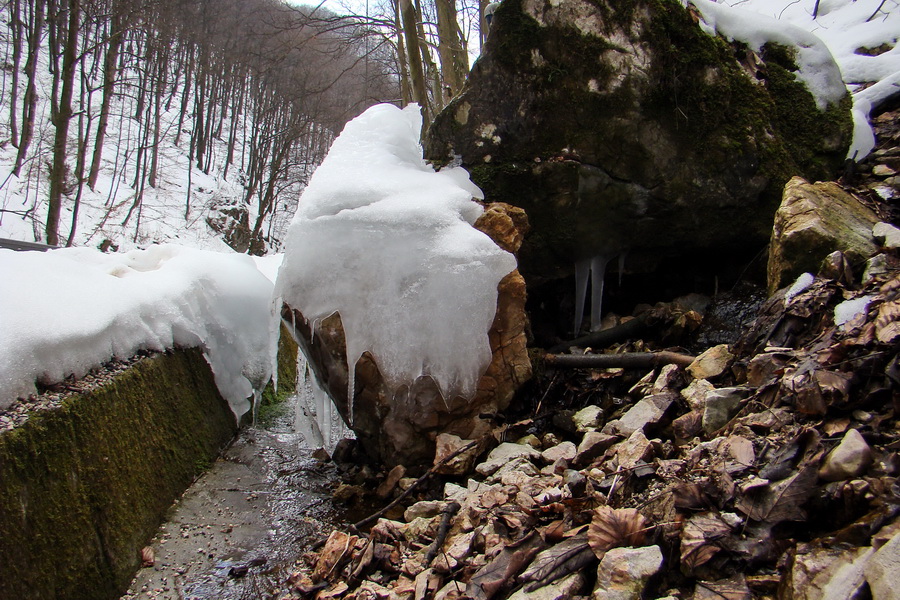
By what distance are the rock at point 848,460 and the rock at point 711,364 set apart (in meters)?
1.21

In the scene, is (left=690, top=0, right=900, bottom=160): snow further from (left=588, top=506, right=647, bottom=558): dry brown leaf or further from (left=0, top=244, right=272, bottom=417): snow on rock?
(left=0, top=244, right=272, bottom=417): snow on rock

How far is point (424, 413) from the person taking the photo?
3127 mm

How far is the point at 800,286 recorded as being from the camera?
2.59 meters

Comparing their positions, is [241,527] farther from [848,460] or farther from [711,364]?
[848,460]

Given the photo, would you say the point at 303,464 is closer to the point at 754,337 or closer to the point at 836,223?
the point at 754,337

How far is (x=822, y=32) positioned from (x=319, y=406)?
6878 millimetres

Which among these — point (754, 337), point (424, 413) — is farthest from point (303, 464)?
point (754, 337)

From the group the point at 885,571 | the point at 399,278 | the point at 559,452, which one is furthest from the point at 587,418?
the point at 885,571

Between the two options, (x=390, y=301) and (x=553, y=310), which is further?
(x=553, y=310)

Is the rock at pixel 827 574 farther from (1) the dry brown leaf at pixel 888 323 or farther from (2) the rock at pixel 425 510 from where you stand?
(2) the rock at pixel 425 510

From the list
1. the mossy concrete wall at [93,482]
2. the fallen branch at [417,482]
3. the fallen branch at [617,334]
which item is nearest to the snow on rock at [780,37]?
the fallen branch at [617,334]

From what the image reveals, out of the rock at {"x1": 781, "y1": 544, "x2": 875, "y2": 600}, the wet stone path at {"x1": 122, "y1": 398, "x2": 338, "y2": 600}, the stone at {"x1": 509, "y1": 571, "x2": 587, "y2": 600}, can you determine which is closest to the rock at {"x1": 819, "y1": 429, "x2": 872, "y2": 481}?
the rock at {"x1": 781, "y1": 544, "x2": 875, "y2": 600}

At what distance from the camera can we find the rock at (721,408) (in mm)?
2072

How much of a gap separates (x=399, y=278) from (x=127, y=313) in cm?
155
